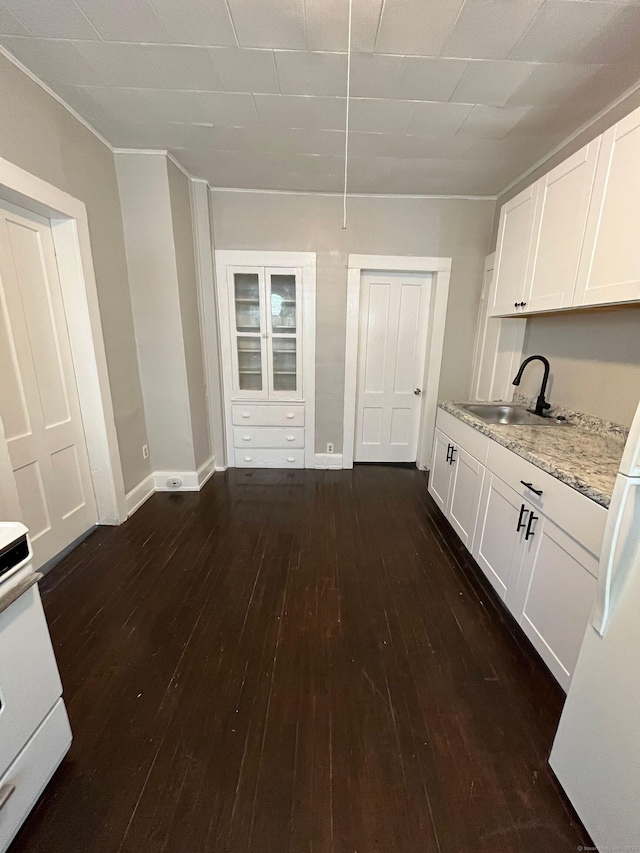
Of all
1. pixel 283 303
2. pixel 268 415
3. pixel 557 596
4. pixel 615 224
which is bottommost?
pixel 557 596

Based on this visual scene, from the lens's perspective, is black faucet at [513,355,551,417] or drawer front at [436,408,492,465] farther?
black faucet at [513,355,551,417]

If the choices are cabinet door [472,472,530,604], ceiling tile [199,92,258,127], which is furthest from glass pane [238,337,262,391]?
cabinet door [472,472,530,604]

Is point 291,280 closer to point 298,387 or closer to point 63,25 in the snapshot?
point 298,387

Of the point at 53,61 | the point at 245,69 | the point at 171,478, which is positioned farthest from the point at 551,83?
the point at 171,478

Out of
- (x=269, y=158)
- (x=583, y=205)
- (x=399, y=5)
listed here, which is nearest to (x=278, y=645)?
(x=583, y=205)

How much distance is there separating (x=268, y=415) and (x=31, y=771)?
284 cm

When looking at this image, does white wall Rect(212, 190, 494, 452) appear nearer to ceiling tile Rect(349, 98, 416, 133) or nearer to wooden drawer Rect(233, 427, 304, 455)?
ceiling tile Rect(349, 98, 416, 133)

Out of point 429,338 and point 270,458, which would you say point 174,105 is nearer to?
point 429,338

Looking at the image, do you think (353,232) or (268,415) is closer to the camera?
(353,232)

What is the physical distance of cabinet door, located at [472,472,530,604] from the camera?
1697mm

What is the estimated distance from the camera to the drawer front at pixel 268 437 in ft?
11.9

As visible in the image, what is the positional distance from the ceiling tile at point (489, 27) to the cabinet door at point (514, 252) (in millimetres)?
776

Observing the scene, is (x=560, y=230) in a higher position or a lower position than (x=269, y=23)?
lower

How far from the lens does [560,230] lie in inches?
73.7
